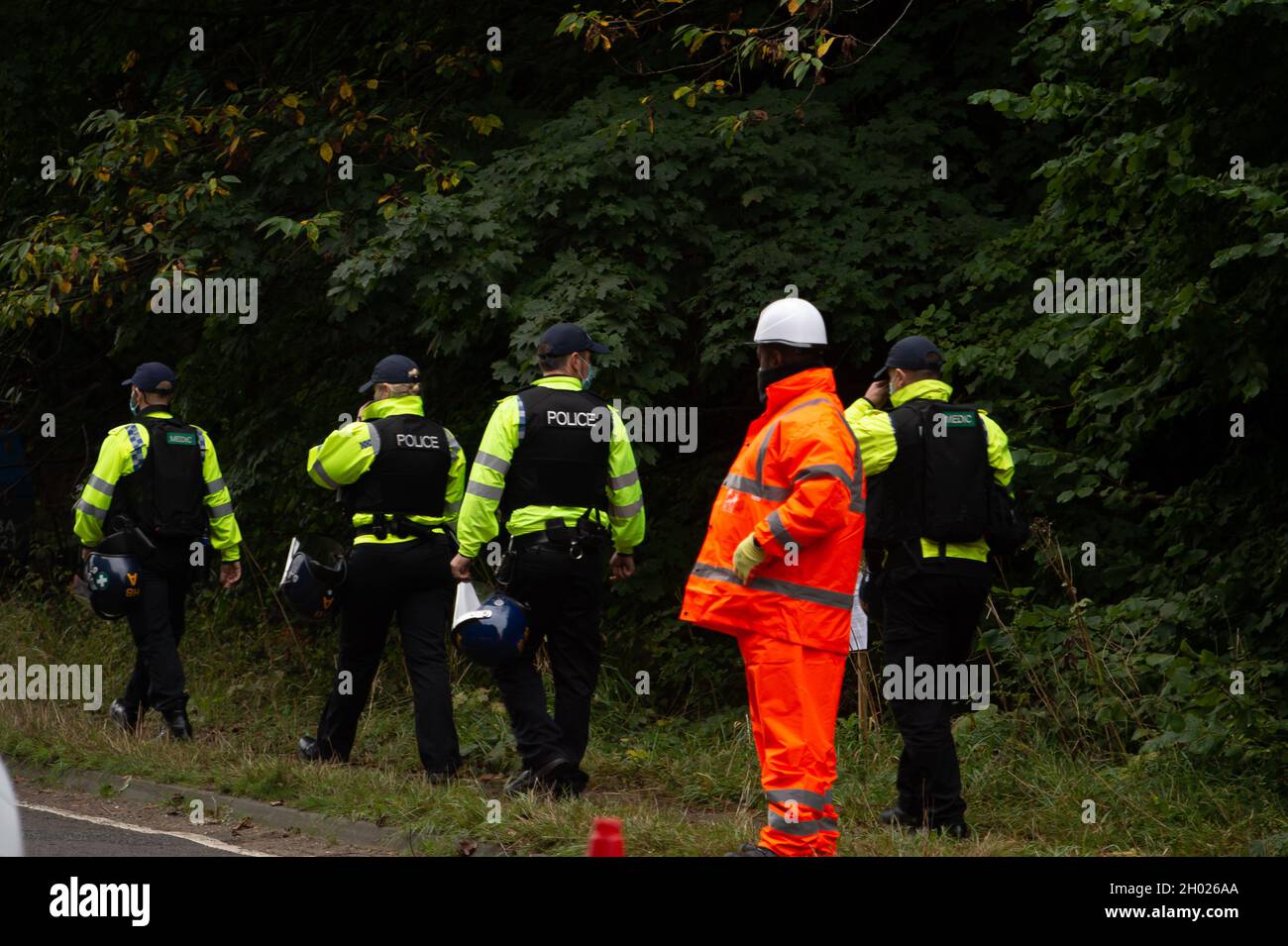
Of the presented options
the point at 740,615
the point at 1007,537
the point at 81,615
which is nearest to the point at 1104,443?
the point at 1007,537

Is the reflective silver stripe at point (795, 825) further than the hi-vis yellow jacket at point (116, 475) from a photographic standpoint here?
No

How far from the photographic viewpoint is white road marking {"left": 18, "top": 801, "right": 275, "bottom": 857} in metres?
7.31

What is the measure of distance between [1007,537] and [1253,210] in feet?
5.75

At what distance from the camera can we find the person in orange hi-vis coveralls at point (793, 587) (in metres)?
5.95

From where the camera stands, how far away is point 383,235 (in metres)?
10.7

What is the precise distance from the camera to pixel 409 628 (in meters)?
8.53

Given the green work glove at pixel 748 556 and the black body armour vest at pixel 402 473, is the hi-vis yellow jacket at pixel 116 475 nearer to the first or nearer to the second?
the black body armour vest at pixel 402 473

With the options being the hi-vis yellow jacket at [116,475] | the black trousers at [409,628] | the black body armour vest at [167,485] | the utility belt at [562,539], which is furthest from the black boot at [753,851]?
the hi-vis yellow jacket at [116,475]

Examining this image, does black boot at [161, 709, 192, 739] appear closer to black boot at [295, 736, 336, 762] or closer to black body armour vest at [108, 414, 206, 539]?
black body armour vest at [108, 414, 206, 539]

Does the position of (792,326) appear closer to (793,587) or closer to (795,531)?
(795,531)

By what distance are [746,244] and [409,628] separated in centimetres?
359

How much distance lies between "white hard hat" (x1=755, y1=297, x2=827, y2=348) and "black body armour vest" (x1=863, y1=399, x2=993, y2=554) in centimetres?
108

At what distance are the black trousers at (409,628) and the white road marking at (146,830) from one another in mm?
1185
